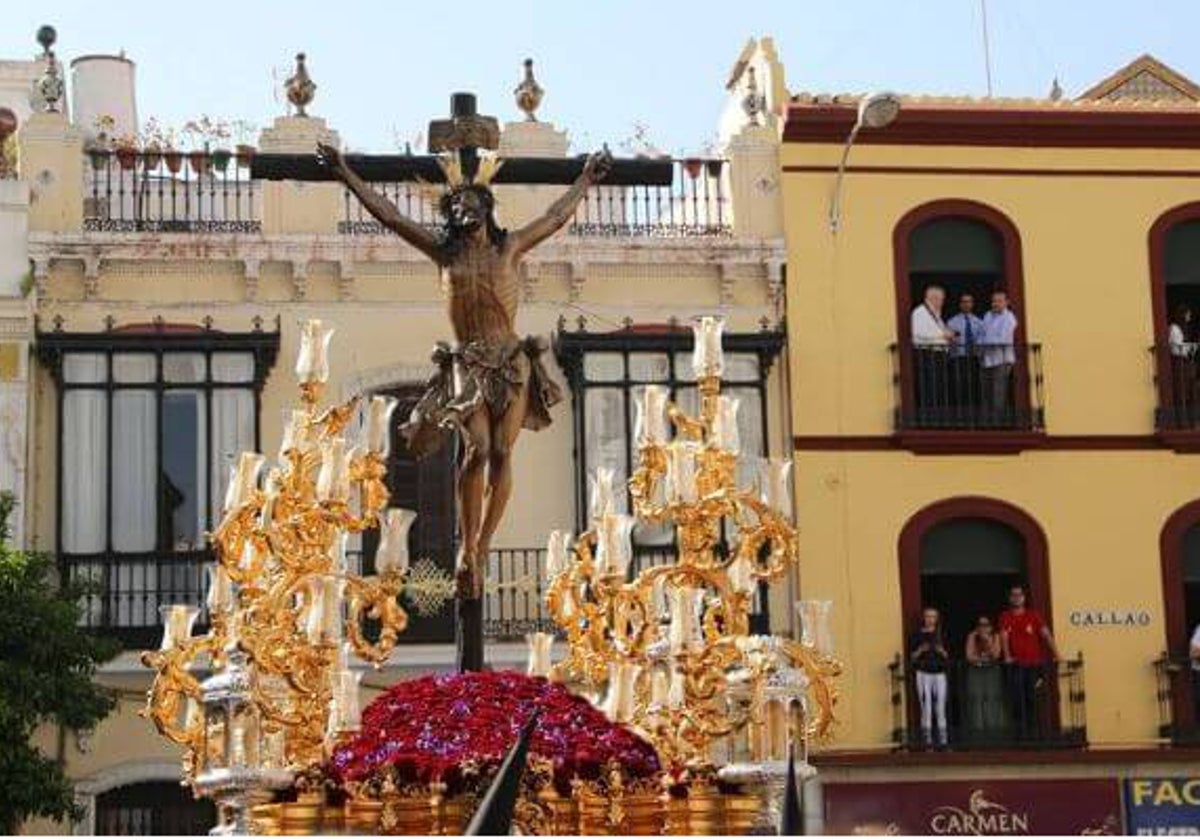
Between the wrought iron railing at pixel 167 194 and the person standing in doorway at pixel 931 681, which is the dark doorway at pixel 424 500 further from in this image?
the person standing in doorway at pixel 931 681

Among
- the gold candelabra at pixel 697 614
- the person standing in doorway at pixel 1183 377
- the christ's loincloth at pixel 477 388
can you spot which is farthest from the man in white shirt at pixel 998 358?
→ the christ's loincloth at pixel 477 388

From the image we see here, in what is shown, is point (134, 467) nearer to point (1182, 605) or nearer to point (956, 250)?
point (956, 250)

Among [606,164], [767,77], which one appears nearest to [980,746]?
[767,77]

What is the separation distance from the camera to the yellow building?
87.2 ft

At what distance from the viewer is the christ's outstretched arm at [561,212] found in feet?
40.9

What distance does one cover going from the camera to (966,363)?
2712 centimetres

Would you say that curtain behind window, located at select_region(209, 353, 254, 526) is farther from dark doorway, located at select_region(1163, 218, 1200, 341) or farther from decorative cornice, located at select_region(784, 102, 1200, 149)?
dark doorway, located at select_region(1163, 218, 1200, 341)

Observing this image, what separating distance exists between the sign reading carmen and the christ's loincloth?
13969 mm

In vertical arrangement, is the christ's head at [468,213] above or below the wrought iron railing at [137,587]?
above

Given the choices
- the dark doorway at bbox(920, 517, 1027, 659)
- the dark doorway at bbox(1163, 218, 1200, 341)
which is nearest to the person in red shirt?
the dark doorway at bbox(920, 517, 1027, 659)

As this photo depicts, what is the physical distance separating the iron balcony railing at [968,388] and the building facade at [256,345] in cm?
131

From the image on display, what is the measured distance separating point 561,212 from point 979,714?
48.0 ft

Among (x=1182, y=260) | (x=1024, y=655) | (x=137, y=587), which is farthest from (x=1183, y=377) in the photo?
(x=137, y=587)

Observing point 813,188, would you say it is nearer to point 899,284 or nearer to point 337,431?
point 899,284
